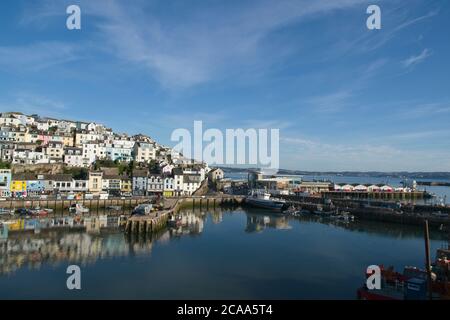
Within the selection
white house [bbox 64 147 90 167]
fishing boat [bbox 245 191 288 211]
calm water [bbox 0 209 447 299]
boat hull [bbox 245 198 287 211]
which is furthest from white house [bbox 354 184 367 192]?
white house [bbox 64 147 90 167]

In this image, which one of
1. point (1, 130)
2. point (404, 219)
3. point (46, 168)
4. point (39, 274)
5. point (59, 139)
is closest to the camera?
Answer: point (39, 274)

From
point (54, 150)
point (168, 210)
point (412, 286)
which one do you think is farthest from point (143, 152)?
point (412, 286)

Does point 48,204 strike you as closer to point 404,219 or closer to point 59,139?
point 59,139

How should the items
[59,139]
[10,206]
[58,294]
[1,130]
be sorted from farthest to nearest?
[59,139], [1,130], [10,206], [58,294]

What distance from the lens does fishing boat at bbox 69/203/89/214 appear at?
3397 cm

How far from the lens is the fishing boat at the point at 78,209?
34.0 metres

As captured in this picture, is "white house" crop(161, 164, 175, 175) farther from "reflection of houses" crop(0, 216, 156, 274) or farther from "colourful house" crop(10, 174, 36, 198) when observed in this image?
"reflection of houses" crop(0, 216, 156, 274)

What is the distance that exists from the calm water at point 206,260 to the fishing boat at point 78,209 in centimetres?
606

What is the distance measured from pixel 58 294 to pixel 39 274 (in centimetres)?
299

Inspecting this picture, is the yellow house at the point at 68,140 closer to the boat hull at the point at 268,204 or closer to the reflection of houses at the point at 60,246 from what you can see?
the boat hull at the point at 268,204

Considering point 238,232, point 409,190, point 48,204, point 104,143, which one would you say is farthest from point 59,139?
point 409,190

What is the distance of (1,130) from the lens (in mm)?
52750

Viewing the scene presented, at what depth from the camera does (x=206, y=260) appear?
17938mm

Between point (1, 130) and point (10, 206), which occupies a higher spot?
point (1, 130)
